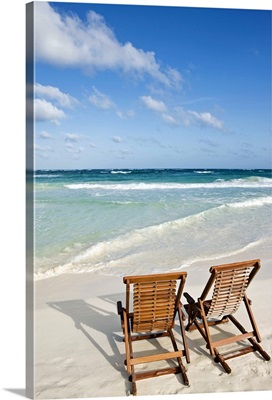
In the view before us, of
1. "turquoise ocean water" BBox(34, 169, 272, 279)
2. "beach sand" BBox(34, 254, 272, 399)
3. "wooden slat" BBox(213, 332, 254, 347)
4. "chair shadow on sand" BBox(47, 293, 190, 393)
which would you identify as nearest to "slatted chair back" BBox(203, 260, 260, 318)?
"wooden slat" BBox(213, 332, 254, 347)

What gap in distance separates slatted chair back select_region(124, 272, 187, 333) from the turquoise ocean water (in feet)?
7.60

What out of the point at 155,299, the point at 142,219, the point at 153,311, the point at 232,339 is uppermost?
the point at 155,299

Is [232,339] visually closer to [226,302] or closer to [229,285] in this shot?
[226,302]

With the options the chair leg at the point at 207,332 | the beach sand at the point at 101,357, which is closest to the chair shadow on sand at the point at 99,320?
the beach sand at the point at 101,357

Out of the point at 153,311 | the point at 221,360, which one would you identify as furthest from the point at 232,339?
the point at 153,311

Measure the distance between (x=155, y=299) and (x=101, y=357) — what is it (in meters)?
0.69

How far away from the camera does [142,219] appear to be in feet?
33.4

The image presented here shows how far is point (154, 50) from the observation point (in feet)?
59.0

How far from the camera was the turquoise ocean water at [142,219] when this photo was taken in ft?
18.5

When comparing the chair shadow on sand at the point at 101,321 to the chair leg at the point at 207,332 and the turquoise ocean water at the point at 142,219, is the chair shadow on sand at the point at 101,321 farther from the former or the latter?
the turquoise ocean water at the point at 142,219

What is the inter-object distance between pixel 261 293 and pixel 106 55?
1841 centimetres

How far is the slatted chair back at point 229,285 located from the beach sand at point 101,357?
1.26 feet
